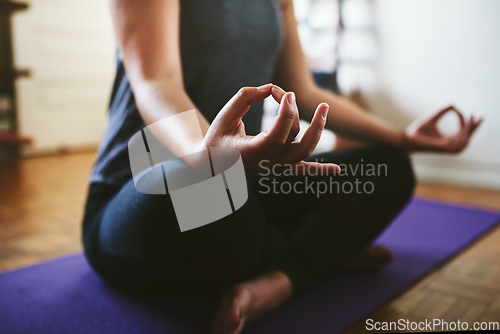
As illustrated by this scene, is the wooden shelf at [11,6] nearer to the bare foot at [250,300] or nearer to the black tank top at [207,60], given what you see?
the black tank top at [207,60]

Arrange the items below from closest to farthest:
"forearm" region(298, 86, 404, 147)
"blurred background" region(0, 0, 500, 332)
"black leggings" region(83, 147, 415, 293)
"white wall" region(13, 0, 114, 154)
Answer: "black leggings" region(83, 147, 415, 293), "forearm" region(298, 86, 404, 147), "blurred background" region(0, 0, 500, 332), "white wall" region(13, 0, 114, 154)

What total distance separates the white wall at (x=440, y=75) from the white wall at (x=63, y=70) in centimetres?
181

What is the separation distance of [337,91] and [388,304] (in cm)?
164

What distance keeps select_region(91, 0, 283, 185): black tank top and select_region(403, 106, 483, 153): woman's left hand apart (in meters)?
0.31

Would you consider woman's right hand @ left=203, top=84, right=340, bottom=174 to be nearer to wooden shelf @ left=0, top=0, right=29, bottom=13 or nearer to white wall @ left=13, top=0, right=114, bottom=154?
wooden shelf @ left=0, top=0, right=29, bottom=13

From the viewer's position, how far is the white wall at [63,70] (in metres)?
2.51

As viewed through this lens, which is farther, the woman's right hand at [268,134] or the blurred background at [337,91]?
the blurred background at [337,91]

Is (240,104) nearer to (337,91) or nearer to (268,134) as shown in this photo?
(268,134)

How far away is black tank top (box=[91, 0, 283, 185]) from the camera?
1.69ft

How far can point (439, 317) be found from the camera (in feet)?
1.89

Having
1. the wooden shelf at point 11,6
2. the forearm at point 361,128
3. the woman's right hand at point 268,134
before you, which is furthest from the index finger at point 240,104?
the wooden shelf at point 11,6

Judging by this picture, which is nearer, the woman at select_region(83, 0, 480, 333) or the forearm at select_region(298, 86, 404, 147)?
the woman at select_region(83, 0, 480, 333)

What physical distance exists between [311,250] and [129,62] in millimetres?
364

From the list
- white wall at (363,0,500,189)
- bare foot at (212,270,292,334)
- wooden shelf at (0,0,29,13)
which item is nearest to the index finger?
bare foot at (212,270,292,334)
